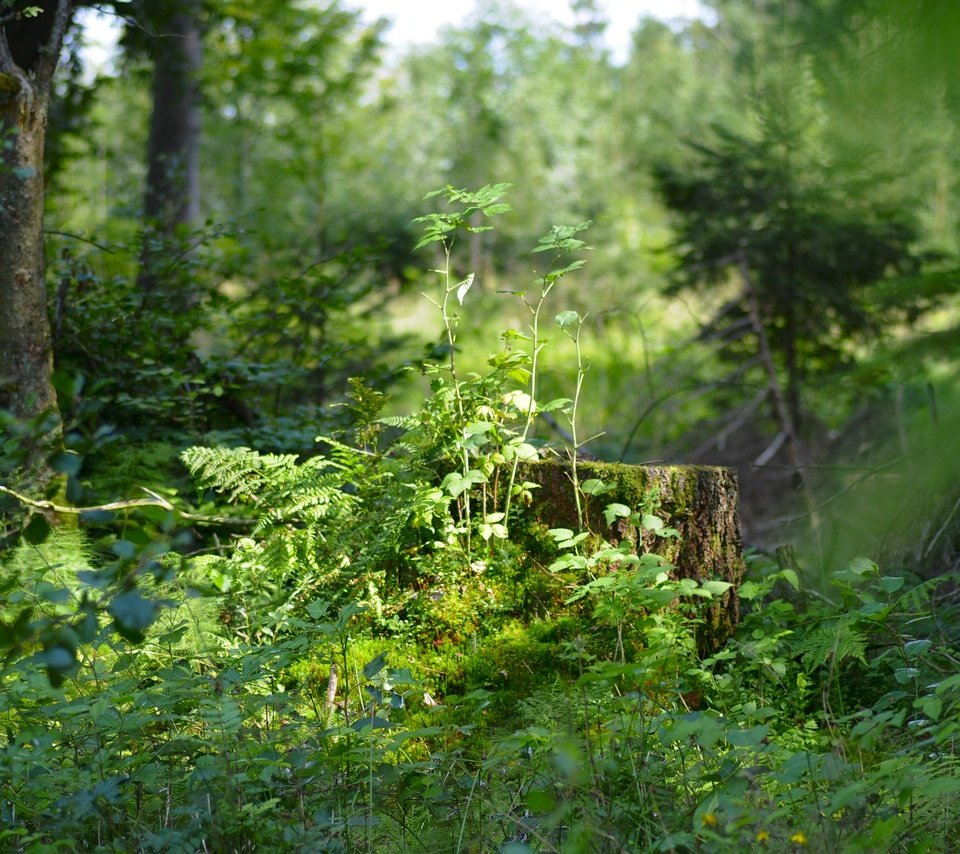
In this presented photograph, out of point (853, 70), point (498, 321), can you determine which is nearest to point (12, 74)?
point (853, 70)

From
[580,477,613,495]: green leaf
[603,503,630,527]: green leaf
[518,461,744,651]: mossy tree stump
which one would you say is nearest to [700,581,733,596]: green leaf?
[518,461,744,651]: mossy tree stump

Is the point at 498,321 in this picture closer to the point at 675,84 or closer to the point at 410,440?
the point at 410,440

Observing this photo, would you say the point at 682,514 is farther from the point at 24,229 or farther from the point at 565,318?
the point at 24,229

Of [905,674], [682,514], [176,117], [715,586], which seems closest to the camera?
[905,674]

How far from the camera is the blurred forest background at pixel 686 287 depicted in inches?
64.8

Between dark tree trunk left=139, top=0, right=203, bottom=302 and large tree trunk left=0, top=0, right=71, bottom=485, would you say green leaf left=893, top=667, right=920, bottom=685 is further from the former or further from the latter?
dark tree trunk left=139, top=0, right=203, bottom=302

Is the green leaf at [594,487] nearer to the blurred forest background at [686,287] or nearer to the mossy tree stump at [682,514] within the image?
the mossy tree stump at [682,514]

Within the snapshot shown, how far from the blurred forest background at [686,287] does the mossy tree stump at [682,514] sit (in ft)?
1.24

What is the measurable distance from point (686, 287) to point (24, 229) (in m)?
6.46

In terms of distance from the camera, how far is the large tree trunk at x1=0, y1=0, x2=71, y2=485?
4.30 meters

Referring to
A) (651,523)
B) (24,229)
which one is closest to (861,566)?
Answer: (651,523)

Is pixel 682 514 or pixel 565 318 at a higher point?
pixel 565 318

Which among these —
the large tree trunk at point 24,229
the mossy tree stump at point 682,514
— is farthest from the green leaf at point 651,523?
the large tree trunk at point 24,229

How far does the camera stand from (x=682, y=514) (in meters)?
3.91
